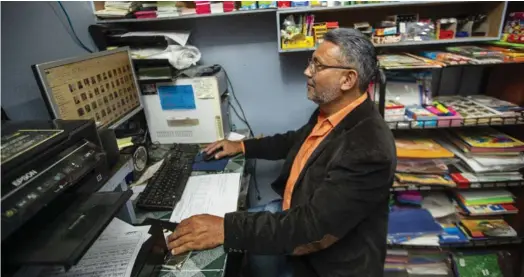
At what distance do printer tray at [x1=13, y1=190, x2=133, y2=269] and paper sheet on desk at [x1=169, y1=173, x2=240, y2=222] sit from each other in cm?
41

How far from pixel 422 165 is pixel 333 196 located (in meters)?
0.96

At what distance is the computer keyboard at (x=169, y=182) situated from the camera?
3.71 ft

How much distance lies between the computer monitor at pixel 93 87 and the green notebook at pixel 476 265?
2033 millimetres

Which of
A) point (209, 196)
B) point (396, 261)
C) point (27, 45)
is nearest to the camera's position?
point (209, 196)

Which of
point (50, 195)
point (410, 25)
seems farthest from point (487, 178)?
point (50, 195)

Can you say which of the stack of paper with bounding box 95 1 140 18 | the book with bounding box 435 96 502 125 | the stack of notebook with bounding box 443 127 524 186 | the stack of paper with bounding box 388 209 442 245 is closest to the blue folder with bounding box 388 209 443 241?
the stack of paper with bounding box 388 209 442 245

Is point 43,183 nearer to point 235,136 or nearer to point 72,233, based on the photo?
point 72,233

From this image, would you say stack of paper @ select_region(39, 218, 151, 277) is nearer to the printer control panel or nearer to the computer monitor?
the printer control panel

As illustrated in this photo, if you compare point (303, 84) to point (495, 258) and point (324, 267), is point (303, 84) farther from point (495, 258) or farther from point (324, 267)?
point (495, 258)

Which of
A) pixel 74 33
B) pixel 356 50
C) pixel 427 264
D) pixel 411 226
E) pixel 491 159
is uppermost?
pixel 74 33

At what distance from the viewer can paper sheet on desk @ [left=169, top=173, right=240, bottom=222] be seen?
111 cm

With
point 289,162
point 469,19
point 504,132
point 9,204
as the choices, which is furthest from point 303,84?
point 9,204

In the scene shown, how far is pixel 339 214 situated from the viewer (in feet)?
2.95

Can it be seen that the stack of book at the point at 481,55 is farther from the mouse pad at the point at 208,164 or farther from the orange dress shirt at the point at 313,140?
the mouse pad at the point at 208,164
